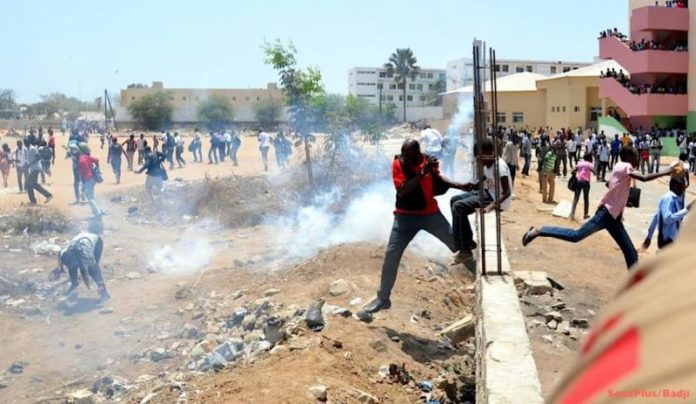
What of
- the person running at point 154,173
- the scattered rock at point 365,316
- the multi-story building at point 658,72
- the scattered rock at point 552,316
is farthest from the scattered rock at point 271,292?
the multi-story building at point 658,72

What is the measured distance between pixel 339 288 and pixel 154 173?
385 inches

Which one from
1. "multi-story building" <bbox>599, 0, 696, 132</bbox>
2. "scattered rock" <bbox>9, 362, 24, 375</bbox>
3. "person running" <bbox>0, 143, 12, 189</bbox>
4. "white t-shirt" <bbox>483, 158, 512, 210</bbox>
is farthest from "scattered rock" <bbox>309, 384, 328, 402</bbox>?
"multi-story building" <bbox>599, 0, 696, 132</bbox>

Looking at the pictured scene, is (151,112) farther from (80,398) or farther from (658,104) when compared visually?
(80,398)

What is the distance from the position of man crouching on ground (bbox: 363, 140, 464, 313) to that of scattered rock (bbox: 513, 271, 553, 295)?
4.82 ft

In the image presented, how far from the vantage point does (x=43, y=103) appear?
86.5m

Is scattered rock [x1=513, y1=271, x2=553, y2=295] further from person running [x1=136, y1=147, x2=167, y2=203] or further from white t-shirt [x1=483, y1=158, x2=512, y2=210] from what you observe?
person running [x1=136, y1=147, x2=167, y2=203]

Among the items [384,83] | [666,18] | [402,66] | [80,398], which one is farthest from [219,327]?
[384,83]

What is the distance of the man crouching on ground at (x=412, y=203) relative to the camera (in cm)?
606

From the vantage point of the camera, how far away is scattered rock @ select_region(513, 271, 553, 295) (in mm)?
7355

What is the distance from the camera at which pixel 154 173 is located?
1622 centimetres

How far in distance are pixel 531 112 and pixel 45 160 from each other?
37955 millimetres

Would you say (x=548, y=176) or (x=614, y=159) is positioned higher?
(x=548, y=176)

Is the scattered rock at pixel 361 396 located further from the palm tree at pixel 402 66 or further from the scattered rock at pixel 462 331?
the palm tree at pixel 402 66

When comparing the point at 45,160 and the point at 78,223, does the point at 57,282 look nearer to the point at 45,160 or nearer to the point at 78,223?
the point at 78,223
